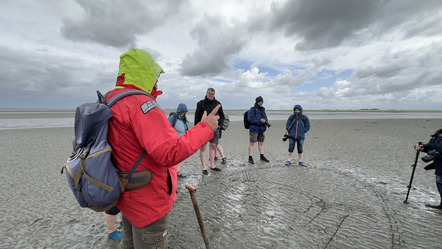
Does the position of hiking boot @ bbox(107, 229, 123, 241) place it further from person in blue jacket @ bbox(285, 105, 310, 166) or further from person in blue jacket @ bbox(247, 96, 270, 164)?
person in blue jacket @ bbox(285, 105, 310, 166)

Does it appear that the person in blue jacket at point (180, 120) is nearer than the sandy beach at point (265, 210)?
No

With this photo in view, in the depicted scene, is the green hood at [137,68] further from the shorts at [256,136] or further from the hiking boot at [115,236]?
the shorts at [256,136]

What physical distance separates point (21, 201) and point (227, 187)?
5094 mm

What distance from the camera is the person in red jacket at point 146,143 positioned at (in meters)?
1.69

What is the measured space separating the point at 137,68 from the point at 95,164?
94 centimetres

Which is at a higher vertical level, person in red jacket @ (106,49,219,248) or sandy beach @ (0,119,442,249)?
person in red jacket @ (106,49,219,248)

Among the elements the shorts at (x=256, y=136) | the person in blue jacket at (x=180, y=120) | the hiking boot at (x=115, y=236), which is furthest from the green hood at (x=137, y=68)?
the shorts at (x=256, y=136)

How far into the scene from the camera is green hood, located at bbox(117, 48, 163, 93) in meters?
1.94

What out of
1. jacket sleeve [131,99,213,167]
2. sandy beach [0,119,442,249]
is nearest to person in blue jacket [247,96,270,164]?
sandy beach [0,119,442,249]

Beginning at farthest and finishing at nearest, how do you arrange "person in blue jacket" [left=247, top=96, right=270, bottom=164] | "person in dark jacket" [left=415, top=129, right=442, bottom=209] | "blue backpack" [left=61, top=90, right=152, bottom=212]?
"person in blue jacket" [left=247, top=96, right=270, bottom=164] → "person in dark jacket" [left=415, top=129, right=442, bottom=209] → "blue backpack" [left=61, top=90, right=152, bottom=212]

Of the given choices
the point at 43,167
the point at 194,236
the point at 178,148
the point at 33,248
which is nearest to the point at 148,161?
the point at 178,148

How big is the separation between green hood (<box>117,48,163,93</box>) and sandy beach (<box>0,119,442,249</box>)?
2776 millimetres

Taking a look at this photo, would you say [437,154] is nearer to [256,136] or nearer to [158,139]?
[256,136]

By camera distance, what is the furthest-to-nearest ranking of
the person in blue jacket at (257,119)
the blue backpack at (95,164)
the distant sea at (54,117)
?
the distant sea at (54,117), the person in blue jacket at (257,119), the blue backpack at (95,164)
